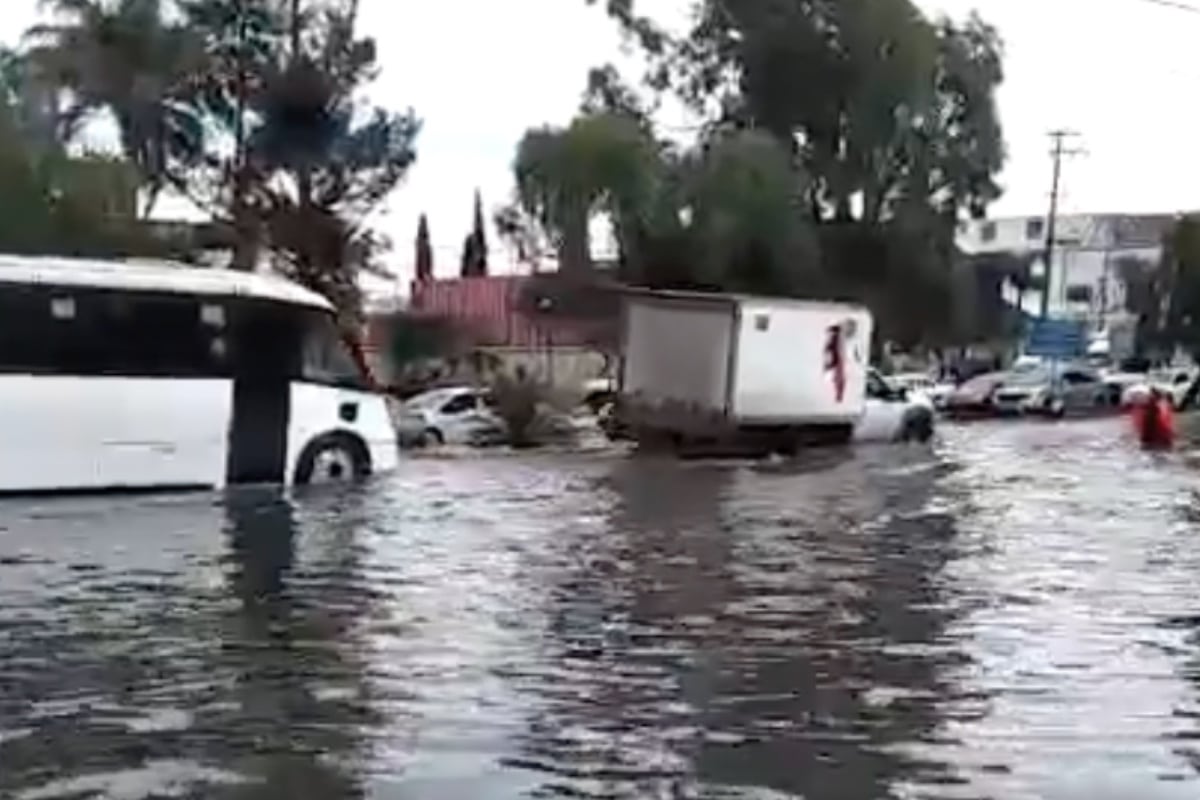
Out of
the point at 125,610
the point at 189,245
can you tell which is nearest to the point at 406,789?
the point at 125,610

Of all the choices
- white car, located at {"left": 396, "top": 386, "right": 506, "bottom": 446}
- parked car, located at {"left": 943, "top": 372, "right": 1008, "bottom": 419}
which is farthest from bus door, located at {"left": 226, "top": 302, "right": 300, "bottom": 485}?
parked car, located at {"left": 943, "top": 372, "right": 1008, "bottom": 419}

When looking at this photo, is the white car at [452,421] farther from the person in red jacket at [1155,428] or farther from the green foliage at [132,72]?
the person in red jacket at [1155,428]

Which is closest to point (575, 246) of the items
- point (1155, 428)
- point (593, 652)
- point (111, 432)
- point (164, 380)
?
point (1155, 428)

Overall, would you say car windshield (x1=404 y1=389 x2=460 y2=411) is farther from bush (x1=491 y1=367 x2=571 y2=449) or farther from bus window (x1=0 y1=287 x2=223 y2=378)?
bus window (x1=0 y1=287 x2=223 y2=378)

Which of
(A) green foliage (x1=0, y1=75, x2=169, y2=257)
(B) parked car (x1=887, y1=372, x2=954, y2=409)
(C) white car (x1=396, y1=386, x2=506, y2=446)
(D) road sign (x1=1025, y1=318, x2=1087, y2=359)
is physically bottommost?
(C) white car (x1=396, y1=386, x2=506, y2=446)

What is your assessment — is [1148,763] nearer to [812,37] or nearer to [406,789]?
[406,789]

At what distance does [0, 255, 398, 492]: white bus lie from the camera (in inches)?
945

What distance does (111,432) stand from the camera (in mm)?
24469

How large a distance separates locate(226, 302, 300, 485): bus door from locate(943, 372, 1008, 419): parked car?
130 ft

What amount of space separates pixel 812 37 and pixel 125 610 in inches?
1954

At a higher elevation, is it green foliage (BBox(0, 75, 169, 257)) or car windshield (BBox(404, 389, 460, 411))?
green foliage (BBox(0, 75, 169, 257))

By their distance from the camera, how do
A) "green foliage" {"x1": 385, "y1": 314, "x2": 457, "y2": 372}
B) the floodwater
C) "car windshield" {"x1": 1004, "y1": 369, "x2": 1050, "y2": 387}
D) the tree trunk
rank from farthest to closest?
1. "car windshield" {"x1": 1004, "y1": 369, "x2": 1050, "y2": 387}
2. the tree trunk
3. "green foliage" {"x1": 385, "y1": 314, "x2": 457, "y2": 372}
4. the floodwater

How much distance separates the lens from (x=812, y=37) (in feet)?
203

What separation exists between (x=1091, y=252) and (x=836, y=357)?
96.8 m
